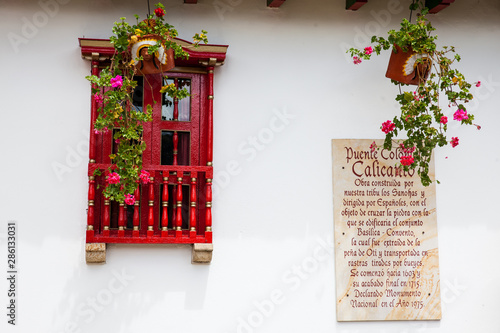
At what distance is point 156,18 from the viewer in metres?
4.35

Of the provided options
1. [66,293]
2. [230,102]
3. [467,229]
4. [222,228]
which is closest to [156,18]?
[230,102]

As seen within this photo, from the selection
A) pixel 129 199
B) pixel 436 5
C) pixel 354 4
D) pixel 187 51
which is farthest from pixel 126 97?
pixel 436 5

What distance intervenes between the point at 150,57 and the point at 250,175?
1078mm

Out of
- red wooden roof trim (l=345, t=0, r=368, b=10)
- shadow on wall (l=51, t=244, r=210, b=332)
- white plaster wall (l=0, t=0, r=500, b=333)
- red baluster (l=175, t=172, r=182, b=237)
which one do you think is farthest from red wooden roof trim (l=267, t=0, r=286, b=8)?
shadow on wall (l=51, t=244, r=210, b=332)

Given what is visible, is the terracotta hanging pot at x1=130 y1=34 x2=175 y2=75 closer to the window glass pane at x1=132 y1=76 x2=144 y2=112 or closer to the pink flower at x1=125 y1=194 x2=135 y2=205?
the window glass pane at x1=132 y1=76 x2=144 y2=112

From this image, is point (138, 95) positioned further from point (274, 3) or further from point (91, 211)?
point (274, 3)

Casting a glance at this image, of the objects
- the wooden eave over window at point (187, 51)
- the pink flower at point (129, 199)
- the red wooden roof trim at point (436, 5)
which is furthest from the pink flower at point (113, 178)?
the red wooden roof trim at point (436, 5)

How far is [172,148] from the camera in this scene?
4.50m

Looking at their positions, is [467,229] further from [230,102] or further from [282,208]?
[230,102]

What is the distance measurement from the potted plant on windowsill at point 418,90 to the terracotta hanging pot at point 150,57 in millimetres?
1234

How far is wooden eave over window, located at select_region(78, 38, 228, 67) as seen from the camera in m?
4.33

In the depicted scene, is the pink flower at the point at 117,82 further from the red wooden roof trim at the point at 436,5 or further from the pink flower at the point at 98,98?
the red wooden roof trim at the point at 436,5

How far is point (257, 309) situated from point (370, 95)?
1.75 meters

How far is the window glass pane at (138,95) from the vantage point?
14.8 ft
